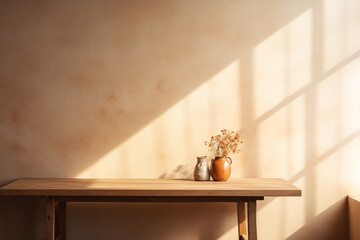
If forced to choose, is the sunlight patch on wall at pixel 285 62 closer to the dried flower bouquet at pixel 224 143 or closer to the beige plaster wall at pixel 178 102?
the beige plaster wall at pixel 178 102

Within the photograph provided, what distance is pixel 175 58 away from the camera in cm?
328

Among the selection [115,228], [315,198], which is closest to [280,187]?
[315,198]

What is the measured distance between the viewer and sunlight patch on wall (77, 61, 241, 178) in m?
3.26

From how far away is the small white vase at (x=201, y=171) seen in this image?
301 centimetres

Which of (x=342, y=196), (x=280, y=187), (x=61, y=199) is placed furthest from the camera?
(x=342, y=196)

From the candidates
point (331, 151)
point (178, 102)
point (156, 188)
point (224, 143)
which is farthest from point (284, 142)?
point (156, 188)

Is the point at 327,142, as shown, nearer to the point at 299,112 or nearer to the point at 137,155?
the point at 299,112

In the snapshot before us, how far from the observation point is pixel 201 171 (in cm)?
301

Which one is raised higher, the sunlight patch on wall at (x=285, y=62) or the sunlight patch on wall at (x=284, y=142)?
the sunlight patch on wall at (x=285, y=62)

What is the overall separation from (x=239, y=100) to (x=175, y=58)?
641mm

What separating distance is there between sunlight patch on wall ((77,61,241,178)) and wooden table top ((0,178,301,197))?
13.1 inches

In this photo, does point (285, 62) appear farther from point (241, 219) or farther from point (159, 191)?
point (159, 191)

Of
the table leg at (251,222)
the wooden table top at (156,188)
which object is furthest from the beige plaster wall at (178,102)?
the table leg at (251,222)

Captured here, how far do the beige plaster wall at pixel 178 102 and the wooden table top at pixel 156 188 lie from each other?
37cm
